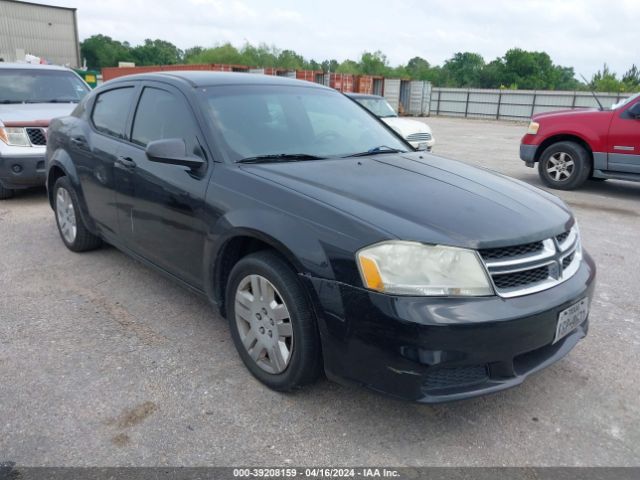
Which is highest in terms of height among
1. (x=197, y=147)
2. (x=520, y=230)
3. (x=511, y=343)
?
(x=197, y=147)

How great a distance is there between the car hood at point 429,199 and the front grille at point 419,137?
24.7 ft

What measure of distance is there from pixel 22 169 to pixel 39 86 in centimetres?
199

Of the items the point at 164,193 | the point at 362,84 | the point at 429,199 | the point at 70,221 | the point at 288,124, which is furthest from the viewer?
the point at 362,84

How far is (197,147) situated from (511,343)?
6.68 ft

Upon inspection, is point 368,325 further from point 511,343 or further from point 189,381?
point 189,381

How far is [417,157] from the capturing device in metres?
3.56

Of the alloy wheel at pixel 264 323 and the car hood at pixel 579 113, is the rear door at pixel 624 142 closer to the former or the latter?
the car hood at pixel 579 113

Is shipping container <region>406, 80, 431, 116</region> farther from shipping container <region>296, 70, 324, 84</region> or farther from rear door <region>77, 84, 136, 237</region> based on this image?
rear door <region>77, 84, 136, 237</region>

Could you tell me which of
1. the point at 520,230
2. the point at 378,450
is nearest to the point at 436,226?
the point at 520,230

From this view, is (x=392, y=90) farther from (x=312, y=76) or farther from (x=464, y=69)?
(x=464, y=69)

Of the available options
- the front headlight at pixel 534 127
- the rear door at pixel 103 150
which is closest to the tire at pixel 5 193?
the rear door at pixel 103 150

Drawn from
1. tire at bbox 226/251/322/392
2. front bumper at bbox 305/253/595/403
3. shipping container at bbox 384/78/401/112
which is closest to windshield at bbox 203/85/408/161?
tire at bbox 226/251/322/392

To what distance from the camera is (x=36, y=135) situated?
656 centimetres

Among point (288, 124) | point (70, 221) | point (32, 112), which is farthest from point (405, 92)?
point (288, 124)
